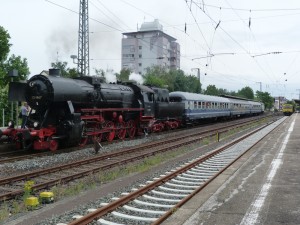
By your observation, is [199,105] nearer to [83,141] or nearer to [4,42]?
[83,141]

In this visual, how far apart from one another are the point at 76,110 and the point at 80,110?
0.18 m

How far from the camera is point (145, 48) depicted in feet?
393

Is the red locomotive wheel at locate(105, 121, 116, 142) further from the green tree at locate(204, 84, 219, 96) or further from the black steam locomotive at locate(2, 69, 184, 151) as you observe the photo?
the green tree at locate(204, 84, 219, 96)

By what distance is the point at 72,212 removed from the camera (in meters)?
6.76

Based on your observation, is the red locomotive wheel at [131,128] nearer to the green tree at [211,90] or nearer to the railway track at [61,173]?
the railway track at [61,173]

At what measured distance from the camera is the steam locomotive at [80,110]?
1498 cm

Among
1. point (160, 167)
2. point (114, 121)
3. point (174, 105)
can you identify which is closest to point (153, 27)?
point (174, 105)

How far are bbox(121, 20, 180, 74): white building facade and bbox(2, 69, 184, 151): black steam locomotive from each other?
9526cm

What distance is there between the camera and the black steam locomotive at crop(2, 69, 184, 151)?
49.1ft

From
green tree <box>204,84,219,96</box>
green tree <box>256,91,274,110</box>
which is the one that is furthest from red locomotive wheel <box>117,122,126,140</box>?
green tree <box>256,91,274,110</box>

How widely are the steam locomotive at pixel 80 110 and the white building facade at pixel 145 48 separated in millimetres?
93641

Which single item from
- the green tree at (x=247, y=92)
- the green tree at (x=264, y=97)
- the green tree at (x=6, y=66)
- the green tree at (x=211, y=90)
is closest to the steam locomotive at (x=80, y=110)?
the green tree at (x=6, y=66)

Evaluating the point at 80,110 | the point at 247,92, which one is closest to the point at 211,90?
the point at 247,92

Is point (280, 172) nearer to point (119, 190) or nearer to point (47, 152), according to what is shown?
point (119, 190)
